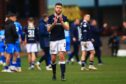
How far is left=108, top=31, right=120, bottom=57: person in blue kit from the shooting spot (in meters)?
40.0

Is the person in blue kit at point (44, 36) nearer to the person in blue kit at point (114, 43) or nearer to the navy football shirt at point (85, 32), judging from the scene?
the navy football shirt at point (85, 32)

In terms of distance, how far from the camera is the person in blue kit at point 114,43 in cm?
3999

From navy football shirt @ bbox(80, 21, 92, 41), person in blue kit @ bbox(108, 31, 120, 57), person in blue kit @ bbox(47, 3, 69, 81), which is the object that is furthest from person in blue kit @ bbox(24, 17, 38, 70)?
person in blue kit @ bbox(108, 31, 120, 57)

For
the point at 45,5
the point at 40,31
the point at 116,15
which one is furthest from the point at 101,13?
the point at 40,31

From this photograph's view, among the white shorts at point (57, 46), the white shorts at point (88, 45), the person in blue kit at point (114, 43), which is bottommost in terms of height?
the person in blue kit at point (114, 43)

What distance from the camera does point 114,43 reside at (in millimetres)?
40125

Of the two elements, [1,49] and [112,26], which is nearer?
[1,49]

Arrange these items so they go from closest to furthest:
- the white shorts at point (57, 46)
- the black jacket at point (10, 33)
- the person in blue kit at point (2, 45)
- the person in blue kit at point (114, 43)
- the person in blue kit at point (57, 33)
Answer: the person in blue kit at point (57, 33) → the white shorts at point (57, 46) → the black jacket at point (10, 33) → the person in blue kit at point (2, 45) → the person in blue kit at point (114, 43)

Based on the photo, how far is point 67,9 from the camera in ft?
140

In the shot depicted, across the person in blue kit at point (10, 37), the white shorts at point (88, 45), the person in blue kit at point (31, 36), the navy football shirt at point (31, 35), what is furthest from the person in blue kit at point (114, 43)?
the person in blue kit at point (10, 37)

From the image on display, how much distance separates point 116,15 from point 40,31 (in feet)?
49.1

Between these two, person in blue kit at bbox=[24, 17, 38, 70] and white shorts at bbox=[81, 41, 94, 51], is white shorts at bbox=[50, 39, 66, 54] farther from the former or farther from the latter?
person in blue kit at bbox=[24, 17, 38, 70]

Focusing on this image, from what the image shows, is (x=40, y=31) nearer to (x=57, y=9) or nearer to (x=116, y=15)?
(x=57, y=9)

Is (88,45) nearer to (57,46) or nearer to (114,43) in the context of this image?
(57,46)
